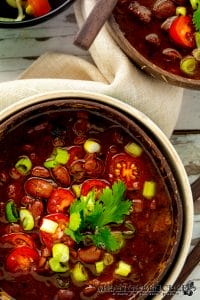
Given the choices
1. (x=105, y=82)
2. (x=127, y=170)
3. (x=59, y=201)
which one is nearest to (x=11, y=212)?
(x=59, y=201)

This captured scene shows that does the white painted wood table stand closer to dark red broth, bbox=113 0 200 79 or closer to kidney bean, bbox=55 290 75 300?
dark red broth, bbox=113 0 200 79

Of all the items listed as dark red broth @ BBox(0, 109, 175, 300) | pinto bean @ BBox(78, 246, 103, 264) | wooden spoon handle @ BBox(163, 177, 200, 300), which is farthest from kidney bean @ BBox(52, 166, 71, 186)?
wooden spoon handle @ BBox(163, 177, 200, 300)

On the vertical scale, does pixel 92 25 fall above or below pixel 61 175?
above

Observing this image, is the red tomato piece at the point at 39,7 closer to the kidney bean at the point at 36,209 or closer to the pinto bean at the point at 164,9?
the pinto bean at the point at 164,9

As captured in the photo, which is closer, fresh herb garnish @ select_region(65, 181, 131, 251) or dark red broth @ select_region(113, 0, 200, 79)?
fresh herb garnish @ select_region(65, 181, 131, 251)

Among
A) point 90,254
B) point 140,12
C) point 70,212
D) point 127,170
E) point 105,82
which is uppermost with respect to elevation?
point 140,12

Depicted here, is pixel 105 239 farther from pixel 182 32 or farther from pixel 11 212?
pixel 182 32

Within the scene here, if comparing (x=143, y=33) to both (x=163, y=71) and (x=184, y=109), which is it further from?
(x=184, y=109)
